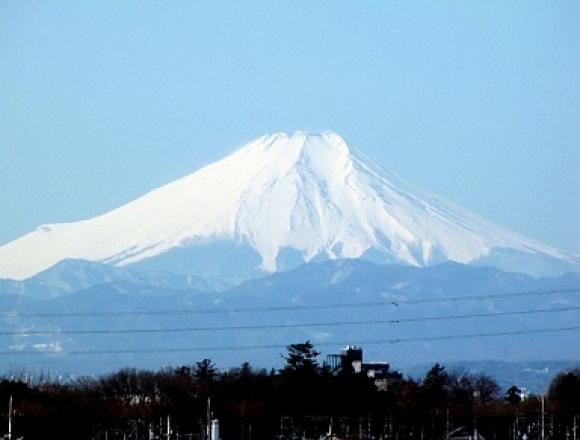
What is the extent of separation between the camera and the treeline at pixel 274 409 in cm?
6325

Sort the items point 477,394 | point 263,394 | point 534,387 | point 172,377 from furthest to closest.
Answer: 1. point 534,387
2. point 477,394
3. point 172,377
4. point 263,394

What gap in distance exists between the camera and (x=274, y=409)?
73.7 meters

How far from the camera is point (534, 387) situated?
18675cm

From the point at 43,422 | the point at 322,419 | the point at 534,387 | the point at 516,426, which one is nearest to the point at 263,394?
the point at 322,419

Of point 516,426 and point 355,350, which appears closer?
→ point 516,426

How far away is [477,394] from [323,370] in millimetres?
8335

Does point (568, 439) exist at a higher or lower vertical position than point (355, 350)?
lower

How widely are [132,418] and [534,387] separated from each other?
408 ft

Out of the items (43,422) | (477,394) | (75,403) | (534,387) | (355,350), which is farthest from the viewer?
(534,387)

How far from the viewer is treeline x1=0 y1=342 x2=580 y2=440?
→ 208 ft

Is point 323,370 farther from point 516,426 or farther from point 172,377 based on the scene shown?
point 516,426

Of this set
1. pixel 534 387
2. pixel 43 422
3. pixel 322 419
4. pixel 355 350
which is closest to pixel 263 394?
pixel 322 419

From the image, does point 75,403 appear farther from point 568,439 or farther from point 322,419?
point 568,439

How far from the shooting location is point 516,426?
71750mm
